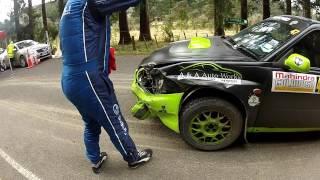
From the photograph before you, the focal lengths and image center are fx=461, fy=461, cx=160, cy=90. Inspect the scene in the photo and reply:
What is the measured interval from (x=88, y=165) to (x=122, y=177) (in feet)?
1.81

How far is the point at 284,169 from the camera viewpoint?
16.9 ft

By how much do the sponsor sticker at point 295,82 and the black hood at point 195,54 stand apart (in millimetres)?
432

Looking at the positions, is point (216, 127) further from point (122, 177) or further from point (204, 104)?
point (122, 177)

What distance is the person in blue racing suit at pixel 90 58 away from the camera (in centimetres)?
453

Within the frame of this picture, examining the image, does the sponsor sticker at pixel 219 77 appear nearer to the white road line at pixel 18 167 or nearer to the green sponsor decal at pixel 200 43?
the green sponsor decal at pixel 200 43

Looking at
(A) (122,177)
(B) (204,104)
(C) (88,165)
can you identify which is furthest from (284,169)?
(C) (88,165)

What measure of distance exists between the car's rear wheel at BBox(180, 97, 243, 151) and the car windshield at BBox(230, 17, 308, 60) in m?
0.79

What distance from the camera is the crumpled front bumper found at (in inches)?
216

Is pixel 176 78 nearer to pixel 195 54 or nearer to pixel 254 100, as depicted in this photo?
pixel 195 54

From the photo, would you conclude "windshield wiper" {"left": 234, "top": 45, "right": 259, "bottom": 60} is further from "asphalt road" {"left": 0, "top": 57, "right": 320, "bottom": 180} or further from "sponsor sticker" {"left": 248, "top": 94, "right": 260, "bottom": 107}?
"asphalt road" {"left": 0, "top": 57, "right": 320, "bottom": 180}

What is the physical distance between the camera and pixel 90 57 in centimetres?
462

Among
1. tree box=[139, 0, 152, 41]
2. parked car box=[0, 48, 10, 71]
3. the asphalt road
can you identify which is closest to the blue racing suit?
the asphalt road

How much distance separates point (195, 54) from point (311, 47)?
1.42 metres

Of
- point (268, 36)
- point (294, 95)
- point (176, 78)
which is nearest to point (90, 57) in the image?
point (176, 78)
